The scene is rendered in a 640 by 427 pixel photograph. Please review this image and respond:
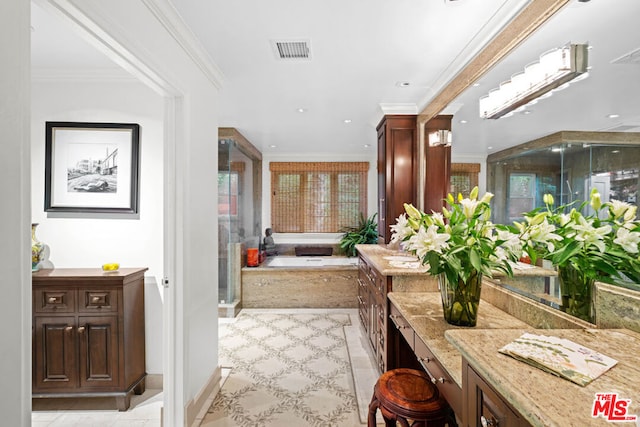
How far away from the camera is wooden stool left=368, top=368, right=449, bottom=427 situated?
1324 mm

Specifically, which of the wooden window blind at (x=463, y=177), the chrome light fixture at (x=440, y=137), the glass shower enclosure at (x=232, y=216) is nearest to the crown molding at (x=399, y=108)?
the chrome light fixture at (x=440, y=137)

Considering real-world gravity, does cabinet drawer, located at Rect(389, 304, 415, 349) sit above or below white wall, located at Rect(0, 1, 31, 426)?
below

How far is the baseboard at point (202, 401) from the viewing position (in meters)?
1.99

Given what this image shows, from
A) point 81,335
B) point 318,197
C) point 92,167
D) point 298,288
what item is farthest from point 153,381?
point 318,197

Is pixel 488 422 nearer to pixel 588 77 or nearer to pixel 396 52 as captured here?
pixel 588 77

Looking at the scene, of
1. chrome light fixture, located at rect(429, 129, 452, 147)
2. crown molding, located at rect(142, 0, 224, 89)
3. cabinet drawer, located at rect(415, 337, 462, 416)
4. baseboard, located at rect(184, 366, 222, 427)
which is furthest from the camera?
chrome light fixture, located at rect(429, 129, 452, 147)

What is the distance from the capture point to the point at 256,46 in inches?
80.8

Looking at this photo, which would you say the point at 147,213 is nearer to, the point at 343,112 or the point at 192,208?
the point at 192,208

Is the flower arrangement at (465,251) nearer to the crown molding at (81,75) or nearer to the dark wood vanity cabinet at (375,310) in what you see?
the dark wood vanity cabinet at (375,310)

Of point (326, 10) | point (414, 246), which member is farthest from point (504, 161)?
point (326, 10)

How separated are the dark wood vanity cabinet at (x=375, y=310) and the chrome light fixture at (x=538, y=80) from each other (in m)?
1.30

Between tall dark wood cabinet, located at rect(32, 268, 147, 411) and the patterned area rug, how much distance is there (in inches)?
30.0

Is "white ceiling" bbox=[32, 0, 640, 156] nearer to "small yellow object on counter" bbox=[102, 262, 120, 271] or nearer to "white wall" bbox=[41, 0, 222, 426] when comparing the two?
"white wall" bbox=[41, 0, 222, 426]

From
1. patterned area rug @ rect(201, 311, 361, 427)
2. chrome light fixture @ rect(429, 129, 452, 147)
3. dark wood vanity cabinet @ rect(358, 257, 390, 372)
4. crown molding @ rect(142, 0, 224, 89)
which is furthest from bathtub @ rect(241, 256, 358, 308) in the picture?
crown molding @ rect(142, 0, 224, 89)
